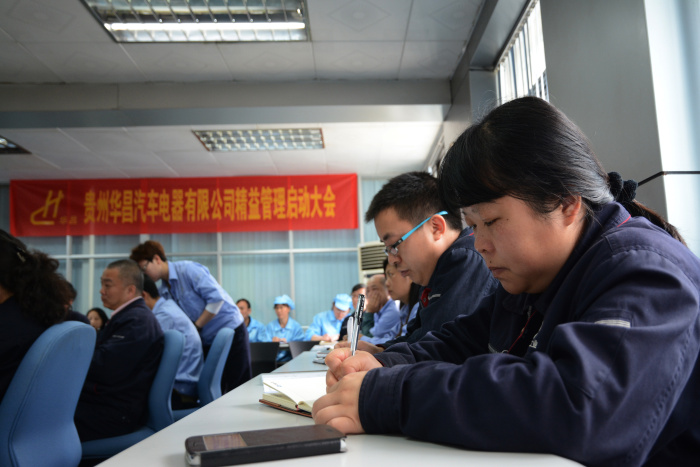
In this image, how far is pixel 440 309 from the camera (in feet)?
4.65

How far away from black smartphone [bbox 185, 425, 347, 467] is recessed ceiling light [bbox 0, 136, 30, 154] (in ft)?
19.7

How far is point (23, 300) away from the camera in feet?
6.36

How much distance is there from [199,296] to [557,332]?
3755mm

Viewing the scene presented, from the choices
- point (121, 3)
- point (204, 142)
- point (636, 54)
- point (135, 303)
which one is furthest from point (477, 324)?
point (204, 142)

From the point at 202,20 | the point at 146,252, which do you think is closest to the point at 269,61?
the point at 202,20

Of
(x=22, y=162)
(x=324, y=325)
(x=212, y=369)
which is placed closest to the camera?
(x=212, y=369)

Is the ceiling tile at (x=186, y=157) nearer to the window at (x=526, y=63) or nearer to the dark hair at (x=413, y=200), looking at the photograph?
the window at (x=526, y=63)

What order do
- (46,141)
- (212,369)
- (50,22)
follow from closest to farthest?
(212,369), (50,22), (46,141)

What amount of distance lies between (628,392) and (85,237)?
7.79 meters

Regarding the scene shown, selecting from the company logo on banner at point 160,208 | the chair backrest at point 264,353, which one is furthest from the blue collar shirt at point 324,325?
the chair backrest at point 264,353

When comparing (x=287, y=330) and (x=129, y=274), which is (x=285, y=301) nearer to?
(x=287, y=330)

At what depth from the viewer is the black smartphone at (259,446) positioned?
1.84 feet

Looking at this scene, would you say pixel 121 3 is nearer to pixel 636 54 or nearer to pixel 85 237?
pixel 636 54

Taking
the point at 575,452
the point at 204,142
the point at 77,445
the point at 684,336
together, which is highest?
the point at 204,142
